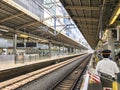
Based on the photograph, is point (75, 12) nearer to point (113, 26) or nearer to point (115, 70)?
point (113, 26)

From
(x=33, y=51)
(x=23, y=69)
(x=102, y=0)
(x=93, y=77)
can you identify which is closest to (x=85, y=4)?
(x=102, y=0)

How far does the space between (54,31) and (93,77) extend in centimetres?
3182

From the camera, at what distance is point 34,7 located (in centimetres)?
3738

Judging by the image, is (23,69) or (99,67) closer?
(99,67)

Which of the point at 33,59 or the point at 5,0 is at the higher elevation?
Answer: the point at 5,0

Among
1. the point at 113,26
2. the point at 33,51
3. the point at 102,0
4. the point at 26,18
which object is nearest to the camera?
the point at 102,0

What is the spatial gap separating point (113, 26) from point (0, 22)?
11.6m

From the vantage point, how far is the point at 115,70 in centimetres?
625

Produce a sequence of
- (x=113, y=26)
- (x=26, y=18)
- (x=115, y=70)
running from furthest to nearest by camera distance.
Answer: (x=26, y=18)
(x=113, y=26)
(x=115, y=70)

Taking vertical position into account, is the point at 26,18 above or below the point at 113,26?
above

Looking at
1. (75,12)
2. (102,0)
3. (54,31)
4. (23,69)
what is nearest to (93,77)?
(102,0)

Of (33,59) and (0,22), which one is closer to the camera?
(0,22)

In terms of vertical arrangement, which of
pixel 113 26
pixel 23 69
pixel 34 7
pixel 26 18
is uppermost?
pixel 34 7

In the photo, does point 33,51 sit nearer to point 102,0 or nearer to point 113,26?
point 113,26
